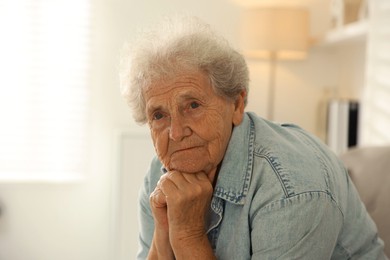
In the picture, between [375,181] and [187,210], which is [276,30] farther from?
[187,210]

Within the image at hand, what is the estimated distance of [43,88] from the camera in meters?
3.33

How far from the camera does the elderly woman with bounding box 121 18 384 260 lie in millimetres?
1210

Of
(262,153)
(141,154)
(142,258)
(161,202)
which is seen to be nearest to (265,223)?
(262,153)

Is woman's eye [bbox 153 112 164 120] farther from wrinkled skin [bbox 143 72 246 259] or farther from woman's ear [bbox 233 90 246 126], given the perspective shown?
woman's ear [bbox 233 90 246 126]

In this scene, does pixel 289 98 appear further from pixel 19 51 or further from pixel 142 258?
pixel 142 258

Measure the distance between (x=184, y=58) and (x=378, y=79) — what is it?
1.26 m

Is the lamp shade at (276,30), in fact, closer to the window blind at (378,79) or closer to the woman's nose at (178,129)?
the window blind at (378,79)

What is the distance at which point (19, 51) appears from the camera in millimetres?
3305

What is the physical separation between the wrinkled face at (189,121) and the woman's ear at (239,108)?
0.01m

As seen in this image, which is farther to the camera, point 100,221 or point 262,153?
point 100,221

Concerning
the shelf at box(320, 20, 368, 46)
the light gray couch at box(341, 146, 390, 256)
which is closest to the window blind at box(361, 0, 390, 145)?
the shelf at box(320, 20, 368, 46)

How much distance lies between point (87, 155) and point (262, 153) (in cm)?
226

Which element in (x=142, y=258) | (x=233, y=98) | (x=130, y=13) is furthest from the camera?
(x=130, y=13)

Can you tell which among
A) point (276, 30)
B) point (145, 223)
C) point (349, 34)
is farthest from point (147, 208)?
point (276, 30)
